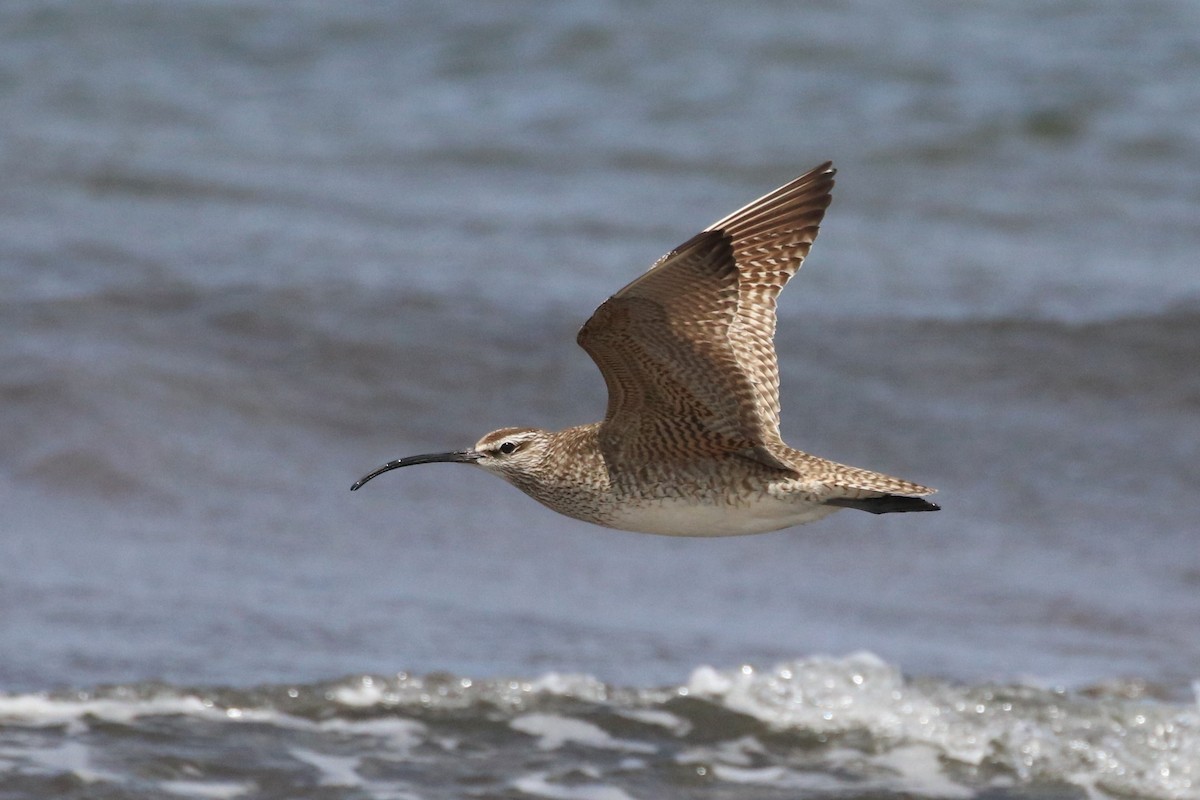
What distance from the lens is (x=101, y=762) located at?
17.4 feet

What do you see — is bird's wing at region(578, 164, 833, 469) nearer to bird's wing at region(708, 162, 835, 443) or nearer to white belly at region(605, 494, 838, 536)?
bird's wing at region(708, 162, 835, 443)

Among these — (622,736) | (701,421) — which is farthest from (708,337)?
(622,736)

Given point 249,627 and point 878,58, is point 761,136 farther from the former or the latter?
point 249,627

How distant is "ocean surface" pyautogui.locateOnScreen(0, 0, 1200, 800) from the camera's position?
5.79 meters

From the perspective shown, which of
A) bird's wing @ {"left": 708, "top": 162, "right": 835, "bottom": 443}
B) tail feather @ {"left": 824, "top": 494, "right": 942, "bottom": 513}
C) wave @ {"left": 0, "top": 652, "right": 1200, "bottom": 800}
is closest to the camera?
tail feather @ {"left": 824, "top": 494, "right": 942, "bottom": 513}

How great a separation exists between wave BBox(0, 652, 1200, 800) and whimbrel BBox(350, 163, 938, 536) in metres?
0.95

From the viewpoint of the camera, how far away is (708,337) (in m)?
4.56

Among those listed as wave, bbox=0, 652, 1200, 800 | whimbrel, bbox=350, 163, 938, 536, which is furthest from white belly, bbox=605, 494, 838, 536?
wave, bbox=0, 652, 1200, 800

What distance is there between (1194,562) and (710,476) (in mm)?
3223

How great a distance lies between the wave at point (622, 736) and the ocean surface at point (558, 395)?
0.6 inches

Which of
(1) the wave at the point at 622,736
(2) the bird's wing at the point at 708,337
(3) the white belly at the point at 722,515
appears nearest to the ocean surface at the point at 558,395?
(1) the wave at the point at 622,736

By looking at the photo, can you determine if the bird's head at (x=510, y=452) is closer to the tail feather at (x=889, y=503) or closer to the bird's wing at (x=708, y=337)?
the bird's wing at (x=708, y=337)

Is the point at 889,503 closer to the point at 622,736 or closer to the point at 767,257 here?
the point at 767,257

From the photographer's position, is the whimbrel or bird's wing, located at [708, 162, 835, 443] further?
bird's wing, located at [708, 162, 835, 443]
